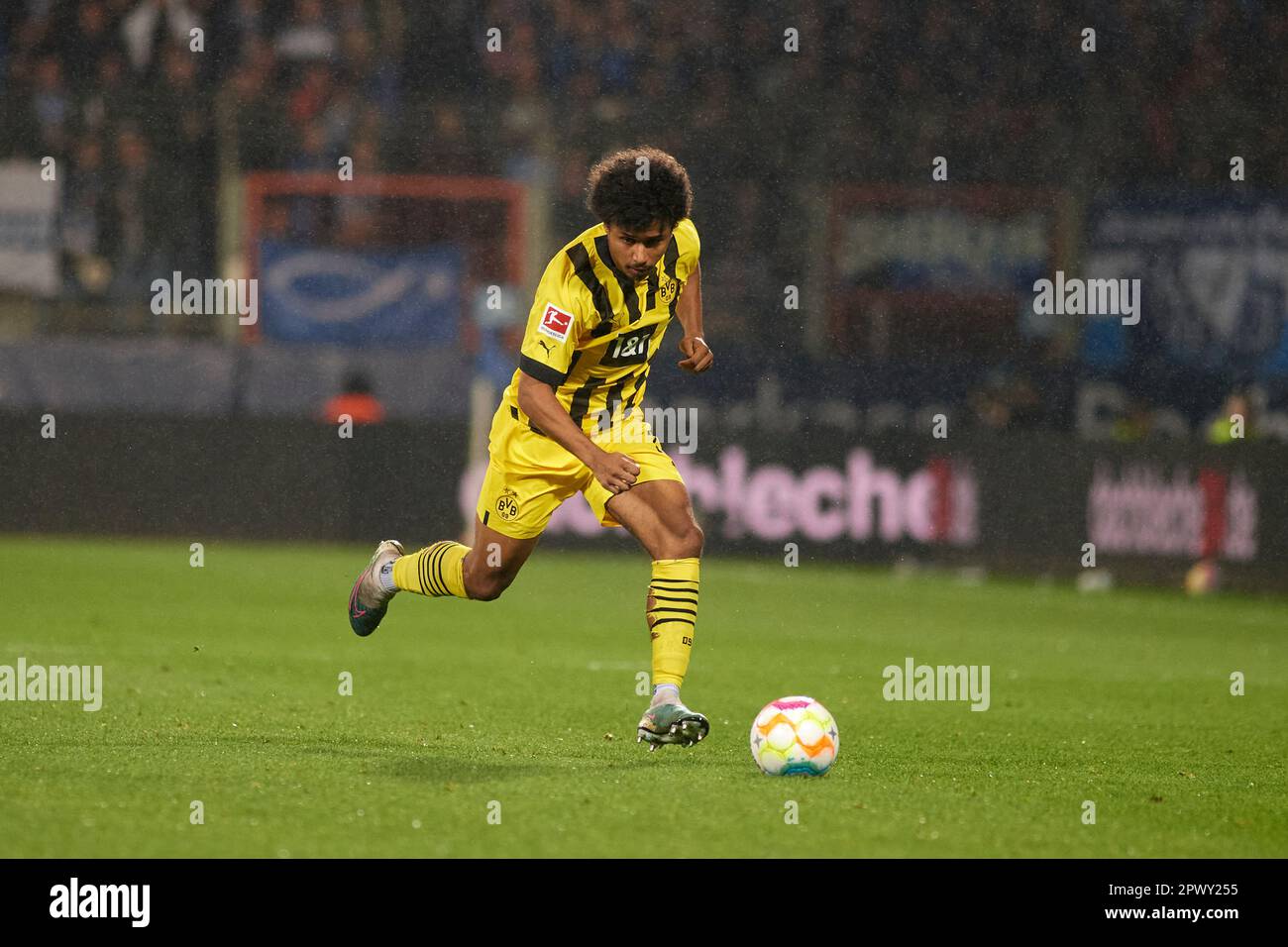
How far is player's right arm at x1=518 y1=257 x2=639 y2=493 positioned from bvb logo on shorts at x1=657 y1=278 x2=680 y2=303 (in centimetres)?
36

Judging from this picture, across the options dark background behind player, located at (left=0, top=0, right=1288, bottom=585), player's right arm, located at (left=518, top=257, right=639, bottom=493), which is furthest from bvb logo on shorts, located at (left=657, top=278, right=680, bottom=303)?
dark background behind player, located at (left=0, top=0, right=1288, bottom=585)

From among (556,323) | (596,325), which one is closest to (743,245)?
(596,325)

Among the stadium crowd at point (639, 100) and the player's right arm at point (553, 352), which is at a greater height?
the stadium crowd at point (639, 100)

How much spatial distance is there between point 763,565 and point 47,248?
6.94 metres

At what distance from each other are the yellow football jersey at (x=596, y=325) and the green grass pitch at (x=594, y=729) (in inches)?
50.5

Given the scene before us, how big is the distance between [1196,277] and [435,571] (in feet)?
44.0

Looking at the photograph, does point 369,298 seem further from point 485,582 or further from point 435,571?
point 485,582

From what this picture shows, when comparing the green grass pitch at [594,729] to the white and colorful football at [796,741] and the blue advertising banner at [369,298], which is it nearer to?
the white and colorful football at [796,741]

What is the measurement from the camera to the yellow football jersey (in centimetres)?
704

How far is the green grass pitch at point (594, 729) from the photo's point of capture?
548 centimetres

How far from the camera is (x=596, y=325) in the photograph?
23.6ft

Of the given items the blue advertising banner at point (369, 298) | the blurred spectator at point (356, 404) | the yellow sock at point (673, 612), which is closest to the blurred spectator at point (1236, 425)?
the blue advertising banner at point (369, 298)

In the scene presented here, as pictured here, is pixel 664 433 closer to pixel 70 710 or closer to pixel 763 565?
pixel 763 565

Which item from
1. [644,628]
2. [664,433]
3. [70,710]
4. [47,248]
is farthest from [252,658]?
[47,248]
